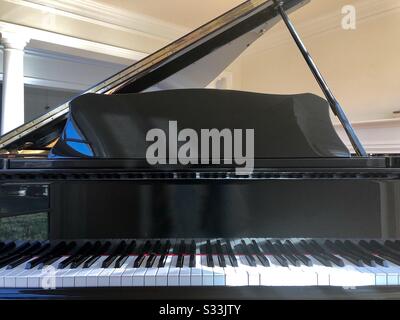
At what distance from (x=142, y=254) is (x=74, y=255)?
253mm

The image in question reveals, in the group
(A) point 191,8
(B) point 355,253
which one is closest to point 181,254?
(B) point 355,253

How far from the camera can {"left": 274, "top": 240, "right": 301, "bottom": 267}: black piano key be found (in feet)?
3.58

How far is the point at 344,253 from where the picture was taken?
118 centimetres

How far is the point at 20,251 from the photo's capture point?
47.0 inches

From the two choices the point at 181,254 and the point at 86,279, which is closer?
the point at 86,279

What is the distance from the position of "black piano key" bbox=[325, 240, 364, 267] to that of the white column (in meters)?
3.63

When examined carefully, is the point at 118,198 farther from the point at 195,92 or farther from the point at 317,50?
the point at 317,50

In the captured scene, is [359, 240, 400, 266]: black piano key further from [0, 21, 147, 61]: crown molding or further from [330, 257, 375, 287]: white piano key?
[0, 21, 147, 61]: crown molding

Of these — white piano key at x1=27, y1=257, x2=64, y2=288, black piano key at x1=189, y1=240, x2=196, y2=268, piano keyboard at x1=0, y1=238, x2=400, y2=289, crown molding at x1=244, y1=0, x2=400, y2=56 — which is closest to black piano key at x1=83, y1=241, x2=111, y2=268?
piano keyboard at x1=0, y1=238, x2=400, y2=289

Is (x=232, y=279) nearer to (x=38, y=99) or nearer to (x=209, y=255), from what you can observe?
(x=209, y=255)

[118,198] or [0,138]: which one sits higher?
[0,138]

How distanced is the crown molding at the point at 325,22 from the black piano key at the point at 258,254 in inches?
158
